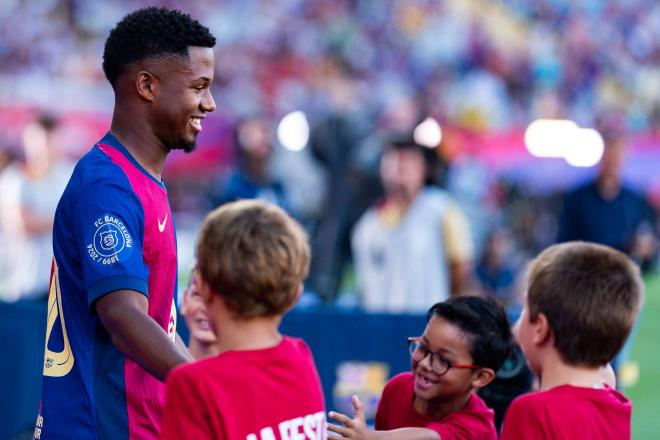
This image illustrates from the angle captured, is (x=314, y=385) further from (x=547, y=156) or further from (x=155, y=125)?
(x=547, y=156)

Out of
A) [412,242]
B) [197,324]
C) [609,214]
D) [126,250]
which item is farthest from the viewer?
[609,214]

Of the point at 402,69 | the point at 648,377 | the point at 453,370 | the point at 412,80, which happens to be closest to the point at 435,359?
the point at 453,370

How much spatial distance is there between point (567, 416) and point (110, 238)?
1.32 m

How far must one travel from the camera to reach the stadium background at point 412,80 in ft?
54.4

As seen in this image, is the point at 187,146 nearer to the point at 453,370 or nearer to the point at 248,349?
the point at 248,349

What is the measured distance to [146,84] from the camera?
3.03 m

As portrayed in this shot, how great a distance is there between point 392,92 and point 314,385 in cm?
1812

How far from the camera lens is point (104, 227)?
2.78m

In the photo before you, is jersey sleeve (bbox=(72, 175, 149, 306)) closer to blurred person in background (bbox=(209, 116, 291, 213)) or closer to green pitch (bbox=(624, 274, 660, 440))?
green pitch (bbox=(624, 274, 660, 440))

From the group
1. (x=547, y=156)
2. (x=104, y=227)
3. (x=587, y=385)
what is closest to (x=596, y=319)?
(x=587, y=385)

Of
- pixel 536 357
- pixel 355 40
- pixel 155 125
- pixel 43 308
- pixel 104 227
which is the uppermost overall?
pixel 355 40

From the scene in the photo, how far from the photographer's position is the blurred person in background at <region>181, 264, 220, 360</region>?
403 centimetres

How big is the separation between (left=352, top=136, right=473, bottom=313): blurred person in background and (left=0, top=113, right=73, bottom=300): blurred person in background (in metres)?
3.56

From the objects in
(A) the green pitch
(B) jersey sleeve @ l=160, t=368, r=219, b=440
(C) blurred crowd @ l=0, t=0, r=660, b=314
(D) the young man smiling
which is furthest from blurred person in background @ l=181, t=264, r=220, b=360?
(C) blurred crowd @ l=0, t=0, r=660, b=314
